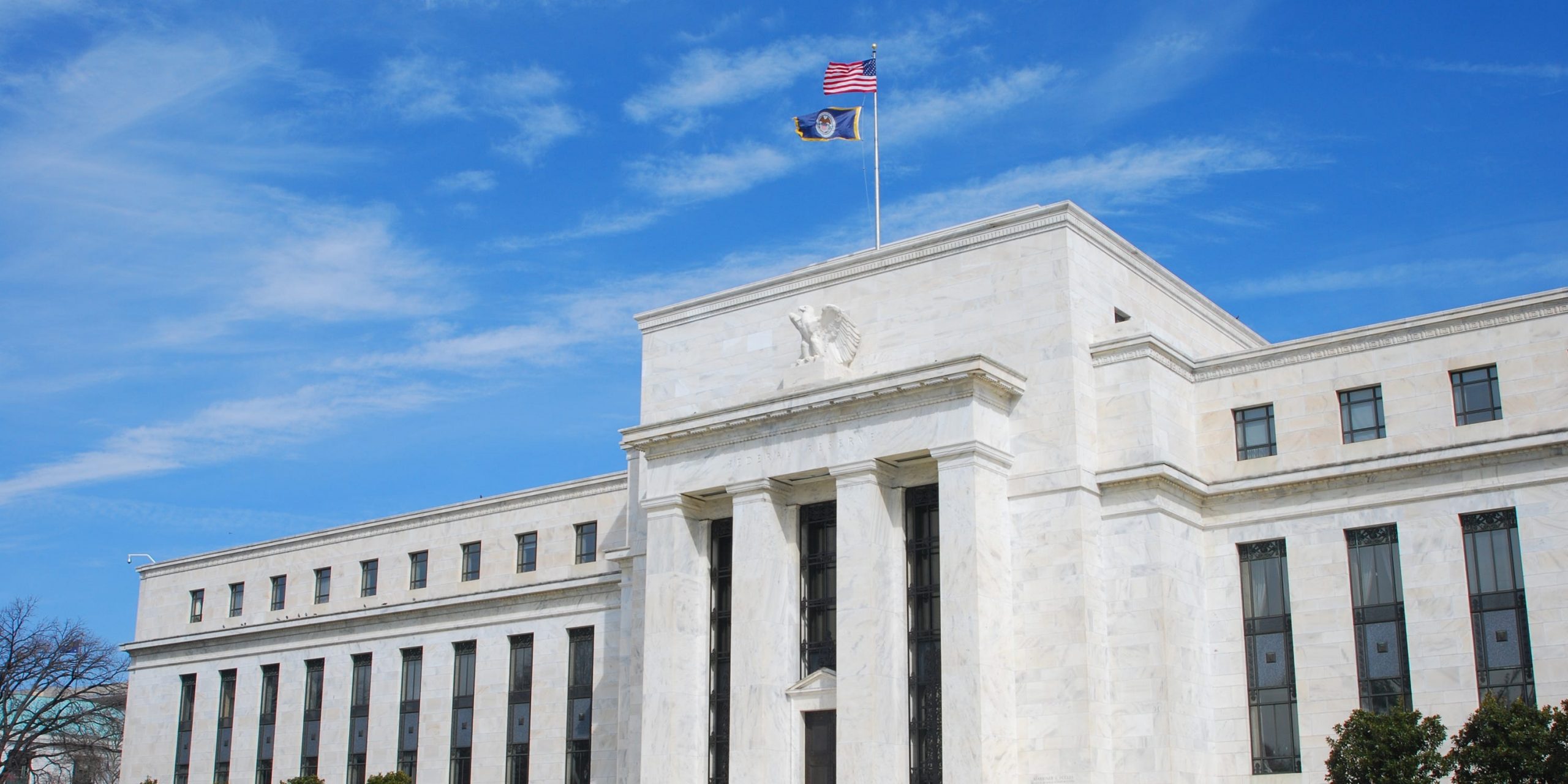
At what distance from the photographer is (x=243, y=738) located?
223ft

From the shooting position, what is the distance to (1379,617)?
1623 inches

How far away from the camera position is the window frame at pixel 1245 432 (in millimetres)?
44188

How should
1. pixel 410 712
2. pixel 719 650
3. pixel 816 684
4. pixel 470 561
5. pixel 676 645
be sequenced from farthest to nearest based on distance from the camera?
pixel 470 561
pixel 410 712
pixel 719 650
pixel 676 645
pixel 816 684

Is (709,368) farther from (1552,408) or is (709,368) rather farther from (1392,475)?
Answer: (1552,408)

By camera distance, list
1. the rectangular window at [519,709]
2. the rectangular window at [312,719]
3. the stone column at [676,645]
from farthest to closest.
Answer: the rectangular window at [312,719] < the rectangular window at [519,709] < the stone column at [676,645]

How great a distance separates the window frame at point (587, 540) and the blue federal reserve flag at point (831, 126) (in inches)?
665

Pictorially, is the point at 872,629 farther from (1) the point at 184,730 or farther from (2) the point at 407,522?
(1) the point at 184,730

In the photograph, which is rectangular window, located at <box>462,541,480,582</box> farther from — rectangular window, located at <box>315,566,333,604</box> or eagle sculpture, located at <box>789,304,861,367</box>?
eagle sculpture, located at <box>789,304,861,367</box>

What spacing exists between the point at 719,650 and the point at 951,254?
43.5ft

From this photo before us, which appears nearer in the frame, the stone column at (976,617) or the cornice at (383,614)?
the stone column at (976,617)

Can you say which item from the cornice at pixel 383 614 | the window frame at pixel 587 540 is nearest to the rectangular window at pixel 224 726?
the cornice at pixel 383 614

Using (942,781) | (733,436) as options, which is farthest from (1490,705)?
(733,436)

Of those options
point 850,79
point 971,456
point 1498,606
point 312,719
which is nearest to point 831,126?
point 850,79

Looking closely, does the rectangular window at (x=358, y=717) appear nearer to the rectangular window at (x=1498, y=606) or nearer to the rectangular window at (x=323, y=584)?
the rectangular window at (x=323, y=584)
